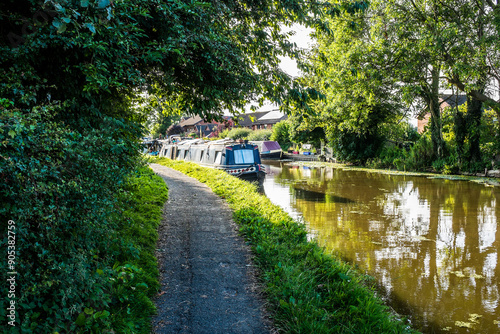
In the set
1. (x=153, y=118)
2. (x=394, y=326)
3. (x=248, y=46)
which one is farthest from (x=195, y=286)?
(x=153, y=118)

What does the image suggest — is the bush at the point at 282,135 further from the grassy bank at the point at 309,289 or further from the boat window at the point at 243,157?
the grassy bank at the point at 309,289

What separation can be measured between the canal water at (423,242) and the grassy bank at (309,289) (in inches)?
26.0

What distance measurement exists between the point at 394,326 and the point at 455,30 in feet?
43.3

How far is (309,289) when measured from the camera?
4168 mm

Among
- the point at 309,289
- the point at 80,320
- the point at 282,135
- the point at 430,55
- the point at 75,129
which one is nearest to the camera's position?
the point at 80,320

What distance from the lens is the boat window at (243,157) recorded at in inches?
639

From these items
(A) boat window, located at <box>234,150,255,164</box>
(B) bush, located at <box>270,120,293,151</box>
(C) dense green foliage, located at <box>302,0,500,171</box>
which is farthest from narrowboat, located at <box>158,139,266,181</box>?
(B) bush, located at <box>270,120,293,151</box>

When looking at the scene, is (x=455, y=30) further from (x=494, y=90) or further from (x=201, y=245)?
(x=201, y=245)

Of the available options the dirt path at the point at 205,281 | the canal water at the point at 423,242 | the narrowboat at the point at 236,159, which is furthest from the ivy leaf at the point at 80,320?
the narrowboat at the point at 236,159

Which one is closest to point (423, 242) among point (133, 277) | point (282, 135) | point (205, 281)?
point (205, 281)

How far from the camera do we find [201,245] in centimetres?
565

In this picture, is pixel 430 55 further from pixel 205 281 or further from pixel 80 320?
pixel 80 320

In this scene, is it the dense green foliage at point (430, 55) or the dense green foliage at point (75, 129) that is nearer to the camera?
the dense green foliage at point (75, 129)

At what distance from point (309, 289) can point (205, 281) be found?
4.22 feet
